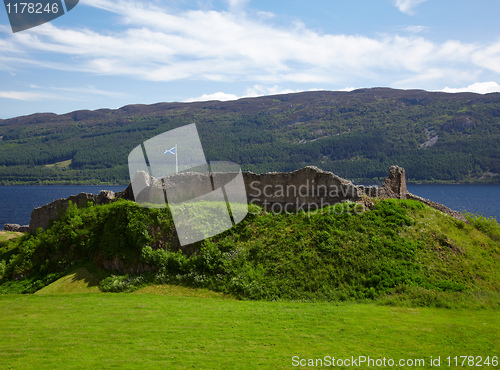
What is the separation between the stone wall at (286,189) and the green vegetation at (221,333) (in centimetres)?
895

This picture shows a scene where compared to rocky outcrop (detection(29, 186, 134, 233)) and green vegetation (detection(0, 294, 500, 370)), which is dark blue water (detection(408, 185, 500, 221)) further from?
rocky outcrop (detection(29, 186, 134, 233))

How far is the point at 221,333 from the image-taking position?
1535cm

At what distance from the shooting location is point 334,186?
84.7 feet

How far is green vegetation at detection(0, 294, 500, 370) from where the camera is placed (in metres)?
13.4

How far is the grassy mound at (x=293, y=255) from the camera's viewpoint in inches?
786

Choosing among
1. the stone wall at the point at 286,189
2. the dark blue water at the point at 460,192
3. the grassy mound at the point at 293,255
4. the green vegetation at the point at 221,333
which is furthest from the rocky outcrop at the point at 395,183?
the dark blue water at the point at 460,192

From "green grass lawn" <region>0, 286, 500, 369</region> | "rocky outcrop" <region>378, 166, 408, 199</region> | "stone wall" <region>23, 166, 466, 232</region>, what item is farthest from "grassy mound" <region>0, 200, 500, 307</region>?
"rocky outcrop" <region>378, 166, 408, 199</region>

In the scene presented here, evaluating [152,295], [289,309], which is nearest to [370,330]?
[289,309]

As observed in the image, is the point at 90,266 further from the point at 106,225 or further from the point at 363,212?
the point at 363,212

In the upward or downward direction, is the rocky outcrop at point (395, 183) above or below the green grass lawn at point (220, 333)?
above

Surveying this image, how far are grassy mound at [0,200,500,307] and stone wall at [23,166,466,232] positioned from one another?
1125mm

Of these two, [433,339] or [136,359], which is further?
[433,339]

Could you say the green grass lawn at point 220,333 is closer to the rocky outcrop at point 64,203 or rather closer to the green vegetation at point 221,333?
the green vegetation at point 221,333

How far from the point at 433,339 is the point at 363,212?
10668mm
